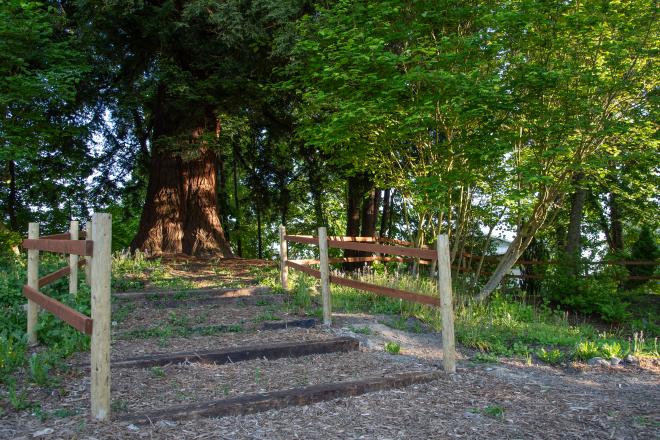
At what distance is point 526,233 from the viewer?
1038cm

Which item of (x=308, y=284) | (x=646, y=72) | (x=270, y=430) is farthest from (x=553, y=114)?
(x=270, y=430)

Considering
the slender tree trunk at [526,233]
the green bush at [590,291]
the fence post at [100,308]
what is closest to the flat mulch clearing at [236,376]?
the fence post at [100,308]

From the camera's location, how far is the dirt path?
3641mm

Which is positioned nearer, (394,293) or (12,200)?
(394,293)

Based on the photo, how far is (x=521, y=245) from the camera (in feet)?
34.8

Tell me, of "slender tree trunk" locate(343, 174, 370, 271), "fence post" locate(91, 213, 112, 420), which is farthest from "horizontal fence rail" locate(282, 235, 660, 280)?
"fence post" locate(91, 213, 112, 420)

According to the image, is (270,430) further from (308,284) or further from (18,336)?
(308,284)

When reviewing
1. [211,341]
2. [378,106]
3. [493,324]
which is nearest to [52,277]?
[211,341]

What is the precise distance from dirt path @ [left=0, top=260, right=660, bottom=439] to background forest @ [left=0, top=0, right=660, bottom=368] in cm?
266

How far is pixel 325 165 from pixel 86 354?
1078cm

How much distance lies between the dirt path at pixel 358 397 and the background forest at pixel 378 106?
2.66m

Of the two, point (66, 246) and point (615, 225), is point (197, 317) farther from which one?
point (615, 225)

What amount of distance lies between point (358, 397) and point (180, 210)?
9774 mm

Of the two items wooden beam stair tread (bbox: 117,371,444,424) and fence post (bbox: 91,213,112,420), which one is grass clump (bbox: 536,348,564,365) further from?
fence post (bbox: 91,213,112,420)
